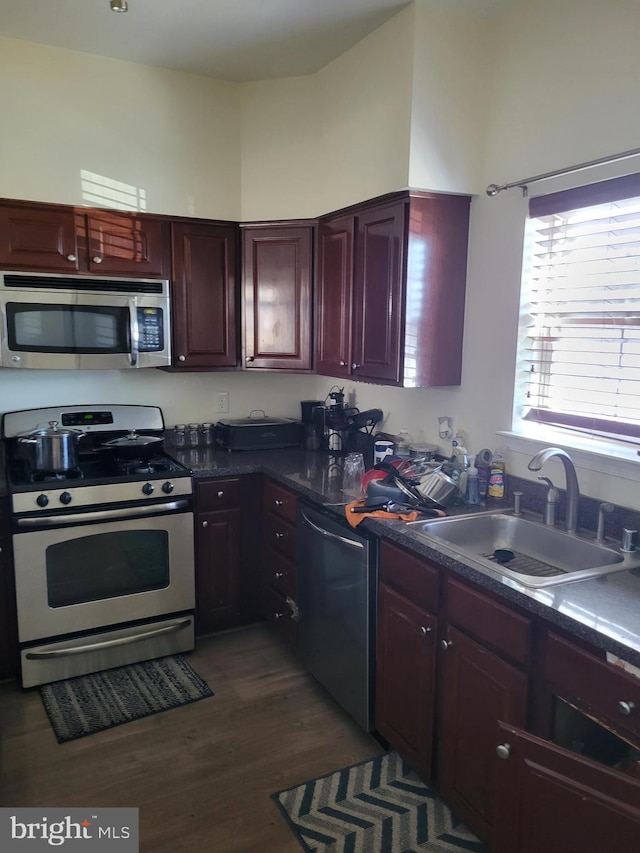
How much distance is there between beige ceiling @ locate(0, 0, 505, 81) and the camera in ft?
8.06

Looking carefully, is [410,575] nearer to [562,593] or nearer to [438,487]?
[438,487]

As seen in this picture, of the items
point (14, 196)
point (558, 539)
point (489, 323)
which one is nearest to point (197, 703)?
point (558, 539)

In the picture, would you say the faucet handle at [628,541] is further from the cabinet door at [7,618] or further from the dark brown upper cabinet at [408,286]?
the cabinet door at [7,618]

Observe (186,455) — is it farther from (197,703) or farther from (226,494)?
(197,703)

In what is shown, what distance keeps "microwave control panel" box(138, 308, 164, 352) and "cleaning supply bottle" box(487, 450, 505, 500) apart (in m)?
1.67

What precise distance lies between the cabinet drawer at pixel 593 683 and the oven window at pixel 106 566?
6.28ft

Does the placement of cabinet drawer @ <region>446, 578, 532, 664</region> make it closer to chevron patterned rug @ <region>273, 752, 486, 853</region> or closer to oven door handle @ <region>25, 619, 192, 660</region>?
chevron patterned rug @ <region>273, 752, 486, 853</region>

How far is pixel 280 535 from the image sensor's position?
3041 mm

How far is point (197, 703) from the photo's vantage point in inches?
106

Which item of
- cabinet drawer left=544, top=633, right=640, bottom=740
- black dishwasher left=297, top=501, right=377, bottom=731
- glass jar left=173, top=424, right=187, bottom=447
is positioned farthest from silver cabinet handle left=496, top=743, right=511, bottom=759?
glass jar left=173, top=424, right=187, bottom=447

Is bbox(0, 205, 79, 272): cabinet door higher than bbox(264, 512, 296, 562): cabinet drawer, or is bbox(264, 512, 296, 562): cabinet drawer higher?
bbox(0, 205, 79, 272): cabinet door

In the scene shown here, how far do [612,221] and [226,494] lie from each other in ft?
6.60

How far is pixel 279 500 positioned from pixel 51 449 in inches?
40.5

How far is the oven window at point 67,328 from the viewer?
287cm
